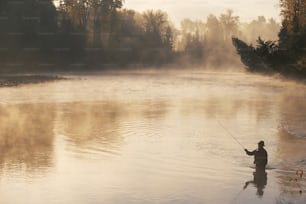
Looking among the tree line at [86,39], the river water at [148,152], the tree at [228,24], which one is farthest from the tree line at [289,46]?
the tree at [228,24]

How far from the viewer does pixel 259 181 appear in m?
13.5

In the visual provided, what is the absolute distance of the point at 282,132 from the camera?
21.9m

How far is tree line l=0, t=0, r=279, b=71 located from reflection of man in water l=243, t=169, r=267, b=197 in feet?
196

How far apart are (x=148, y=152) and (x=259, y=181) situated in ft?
15.8

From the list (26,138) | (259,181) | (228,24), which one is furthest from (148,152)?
(228,24)

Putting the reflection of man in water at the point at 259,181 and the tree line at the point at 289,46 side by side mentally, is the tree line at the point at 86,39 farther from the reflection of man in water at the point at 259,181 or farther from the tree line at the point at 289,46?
the reflection of man in water at the point at 259,181

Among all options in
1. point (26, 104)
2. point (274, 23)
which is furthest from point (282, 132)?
point (274, 23)

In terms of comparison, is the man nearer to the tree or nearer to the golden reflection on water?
the golden reflection on water

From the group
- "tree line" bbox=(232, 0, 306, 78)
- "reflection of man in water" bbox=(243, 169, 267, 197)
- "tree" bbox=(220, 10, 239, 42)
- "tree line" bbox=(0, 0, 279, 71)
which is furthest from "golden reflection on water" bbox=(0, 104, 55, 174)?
"tree" bbox=(220, 10, 239, 42)

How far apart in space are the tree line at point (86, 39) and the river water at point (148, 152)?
4061cm

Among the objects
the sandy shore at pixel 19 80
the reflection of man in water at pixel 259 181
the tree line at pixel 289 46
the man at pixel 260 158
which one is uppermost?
the tree line at pixel 289 46

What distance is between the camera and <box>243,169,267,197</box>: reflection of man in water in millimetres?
12688

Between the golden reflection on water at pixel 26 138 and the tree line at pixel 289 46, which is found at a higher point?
the tree line at pixel 289 46

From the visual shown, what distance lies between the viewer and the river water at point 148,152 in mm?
12398
